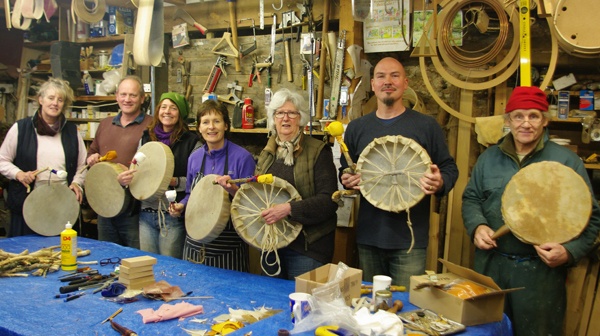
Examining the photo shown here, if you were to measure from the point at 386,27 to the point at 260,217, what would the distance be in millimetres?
2042

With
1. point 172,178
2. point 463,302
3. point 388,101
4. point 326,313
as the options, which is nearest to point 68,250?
point 172,178

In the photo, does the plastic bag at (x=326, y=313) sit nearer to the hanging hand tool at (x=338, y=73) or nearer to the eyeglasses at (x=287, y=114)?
the eyeglasses at (x=287, y=114)

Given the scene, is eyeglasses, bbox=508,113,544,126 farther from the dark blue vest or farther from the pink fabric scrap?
the dark blue vest

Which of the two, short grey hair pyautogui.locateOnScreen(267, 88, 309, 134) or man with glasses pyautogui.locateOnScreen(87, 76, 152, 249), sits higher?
short grey hair pyautogui.locateOnScreen(267, 88, 309, 134)

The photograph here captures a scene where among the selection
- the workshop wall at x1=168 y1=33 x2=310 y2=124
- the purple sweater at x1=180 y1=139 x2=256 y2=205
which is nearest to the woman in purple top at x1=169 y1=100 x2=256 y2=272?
the purple sweater at x1=180 y1=139 x2=256 y2=205

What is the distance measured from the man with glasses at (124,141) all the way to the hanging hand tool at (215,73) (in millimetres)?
1240

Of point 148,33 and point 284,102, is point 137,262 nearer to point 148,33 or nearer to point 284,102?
point 284,102

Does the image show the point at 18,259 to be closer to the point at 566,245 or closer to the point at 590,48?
the point at 566,245

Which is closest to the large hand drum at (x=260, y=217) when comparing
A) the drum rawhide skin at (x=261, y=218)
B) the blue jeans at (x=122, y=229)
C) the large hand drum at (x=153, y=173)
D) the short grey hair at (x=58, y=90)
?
the drum rawhide skin at (x=261, y=218)

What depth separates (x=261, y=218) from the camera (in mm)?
2996

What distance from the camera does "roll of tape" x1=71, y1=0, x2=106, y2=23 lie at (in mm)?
4207

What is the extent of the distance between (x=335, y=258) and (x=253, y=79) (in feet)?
6.30

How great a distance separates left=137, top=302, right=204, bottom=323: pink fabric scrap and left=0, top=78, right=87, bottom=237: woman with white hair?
1.89m

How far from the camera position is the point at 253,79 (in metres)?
5.07
